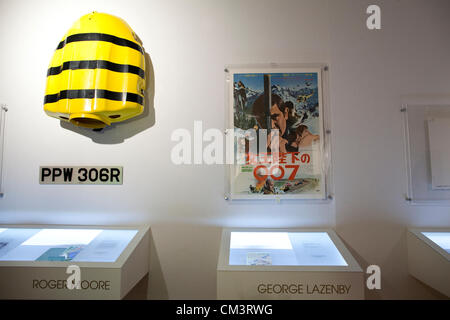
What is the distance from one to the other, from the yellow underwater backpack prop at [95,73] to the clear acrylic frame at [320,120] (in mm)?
644

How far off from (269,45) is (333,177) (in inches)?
43.1

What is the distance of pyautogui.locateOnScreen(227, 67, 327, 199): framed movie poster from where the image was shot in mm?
1947

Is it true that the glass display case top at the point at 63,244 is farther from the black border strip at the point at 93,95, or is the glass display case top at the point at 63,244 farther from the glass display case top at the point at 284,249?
the black border strip at the point at 93,95

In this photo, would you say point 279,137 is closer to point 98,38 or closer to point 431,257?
point 431,257

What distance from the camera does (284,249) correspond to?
1.72m

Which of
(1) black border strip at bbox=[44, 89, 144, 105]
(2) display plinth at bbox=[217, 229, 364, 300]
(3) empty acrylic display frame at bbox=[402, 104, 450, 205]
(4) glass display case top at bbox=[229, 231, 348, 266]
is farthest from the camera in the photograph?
(3) empty acrylic display frame at bbox=[402, 104, 450, 205]

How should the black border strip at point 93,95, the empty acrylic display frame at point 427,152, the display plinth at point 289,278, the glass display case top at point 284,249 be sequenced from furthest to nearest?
the empty acrylic display frame at point 427,152
the black border strip at point 93,95
the glass display case top at point 284,249
the display plinth at point 289,278

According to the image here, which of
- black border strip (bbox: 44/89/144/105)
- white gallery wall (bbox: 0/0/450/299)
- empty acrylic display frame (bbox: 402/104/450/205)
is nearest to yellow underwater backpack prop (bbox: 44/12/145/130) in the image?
black border strip (bbox: 44/89/144/105)

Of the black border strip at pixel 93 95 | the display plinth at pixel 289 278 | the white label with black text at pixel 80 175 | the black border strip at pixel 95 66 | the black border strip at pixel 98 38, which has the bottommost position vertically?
the display plinth at pixel 289 278

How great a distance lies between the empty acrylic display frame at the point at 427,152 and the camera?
1.92 metres

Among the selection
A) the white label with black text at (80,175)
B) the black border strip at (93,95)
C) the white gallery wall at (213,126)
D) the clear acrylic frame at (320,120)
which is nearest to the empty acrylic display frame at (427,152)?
the white gallery wall at (213,126)

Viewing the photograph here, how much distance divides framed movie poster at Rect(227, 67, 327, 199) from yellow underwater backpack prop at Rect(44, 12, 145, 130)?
740mm

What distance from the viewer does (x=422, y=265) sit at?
5.77 feet

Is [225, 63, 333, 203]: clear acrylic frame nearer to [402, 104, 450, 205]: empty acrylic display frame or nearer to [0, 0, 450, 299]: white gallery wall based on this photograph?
[0, 0, 450, 299]: white gallery wall
